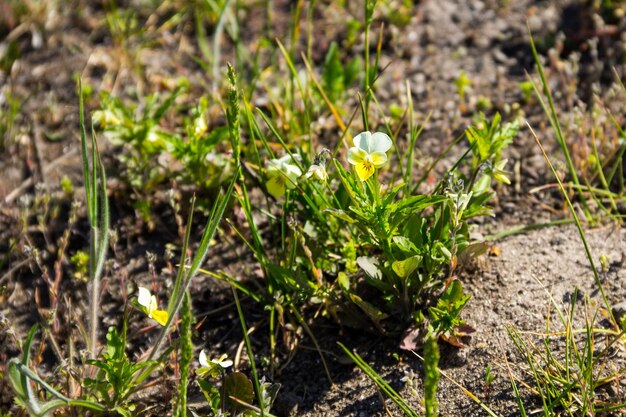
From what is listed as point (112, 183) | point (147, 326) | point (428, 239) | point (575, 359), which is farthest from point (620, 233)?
point (112, 183)

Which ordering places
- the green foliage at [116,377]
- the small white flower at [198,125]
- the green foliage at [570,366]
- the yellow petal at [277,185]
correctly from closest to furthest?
the green foliage at [570,366]
the green foliage at [116,377]
the yellow petal at [277,185]
the small white flower at [198,125]

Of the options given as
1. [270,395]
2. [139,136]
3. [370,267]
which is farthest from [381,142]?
[139,136]

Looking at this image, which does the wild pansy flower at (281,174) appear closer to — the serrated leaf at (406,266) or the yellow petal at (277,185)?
the yellow petal at (277,185)

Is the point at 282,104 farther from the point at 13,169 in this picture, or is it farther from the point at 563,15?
the point at 563,15

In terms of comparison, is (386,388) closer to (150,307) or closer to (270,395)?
(270,395)

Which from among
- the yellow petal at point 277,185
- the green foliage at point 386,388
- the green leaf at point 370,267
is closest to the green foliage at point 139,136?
the yellow petal at point 277,185

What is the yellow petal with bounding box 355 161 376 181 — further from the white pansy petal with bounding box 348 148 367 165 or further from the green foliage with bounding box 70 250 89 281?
the green foliage with bounding box 70 250 89 281
